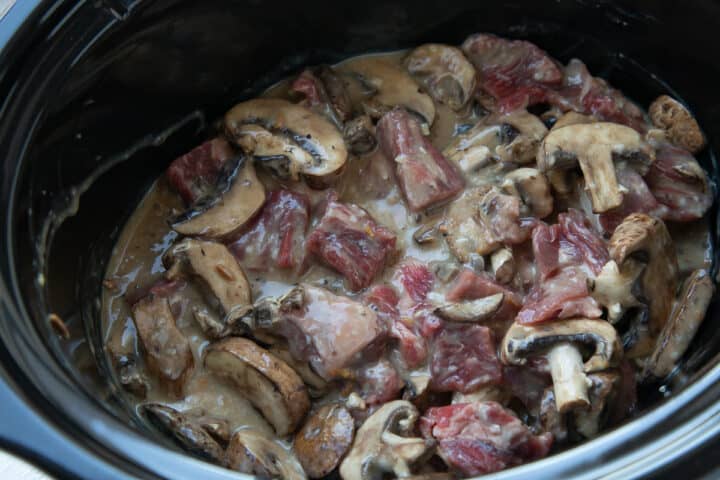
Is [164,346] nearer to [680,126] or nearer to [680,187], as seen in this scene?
[680,187]

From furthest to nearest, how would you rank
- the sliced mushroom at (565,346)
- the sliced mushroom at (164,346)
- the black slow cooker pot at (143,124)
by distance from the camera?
the sliced mushroom at (164,346)
the sliced mushroom at (565,346)
the black slow cooker pot at (143,124)

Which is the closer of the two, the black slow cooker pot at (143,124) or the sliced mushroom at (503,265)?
the black slow cooker pot at (143,124)

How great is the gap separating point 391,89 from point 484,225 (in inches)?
26.2

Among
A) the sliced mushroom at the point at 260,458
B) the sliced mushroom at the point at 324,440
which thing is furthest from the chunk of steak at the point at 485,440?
the sliced mushroom at the point at 260,458

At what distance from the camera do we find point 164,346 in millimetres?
2404

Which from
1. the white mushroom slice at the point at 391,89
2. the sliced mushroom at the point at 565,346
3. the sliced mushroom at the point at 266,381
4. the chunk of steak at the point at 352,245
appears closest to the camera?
the sliced mushroom at the point at 565,346

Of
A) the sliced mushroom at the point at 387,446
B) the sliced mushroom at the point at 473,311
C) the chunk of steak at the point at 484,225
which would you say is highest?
the chunk of steak at the point at 484,225

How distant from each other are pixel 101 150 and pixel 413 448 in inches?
49.6

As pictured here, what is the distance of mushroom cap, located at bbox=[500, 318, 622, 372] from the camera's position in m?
2.19

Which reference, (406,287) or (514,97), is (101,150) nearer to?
(406,287)

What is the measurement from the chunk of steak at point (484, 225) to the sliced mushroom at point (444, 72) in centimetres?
A: 45

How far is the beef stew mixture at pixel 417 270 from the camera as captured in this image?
2193mm

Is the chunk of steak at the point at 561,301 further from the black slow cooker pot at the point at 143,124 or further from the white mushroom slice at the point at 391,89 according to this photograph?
the white mushroom slice at the point at 391,89

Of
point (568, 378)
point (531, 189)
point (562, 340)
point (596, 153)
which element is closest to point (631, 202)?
point (596, 153)
